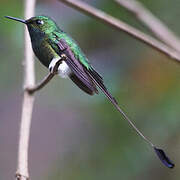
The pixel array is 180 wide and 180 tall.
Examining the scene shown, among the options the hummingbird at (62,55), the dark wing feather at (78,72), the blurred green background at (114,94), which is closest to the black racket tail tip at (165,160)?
the hummingbird at (62,55)

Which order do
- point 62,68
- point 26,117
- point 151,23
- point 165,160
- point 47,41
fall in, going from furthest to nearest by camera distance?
point 151,23
point 47,41
point 62,68
point 26,117
point 165,160

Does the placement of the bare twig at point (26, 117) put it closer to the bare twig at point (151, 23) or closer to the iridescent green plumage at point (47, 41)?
the iridescent green plumage at point (47, 41)

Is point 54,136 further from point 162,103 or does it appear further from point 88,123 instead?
point 162,103

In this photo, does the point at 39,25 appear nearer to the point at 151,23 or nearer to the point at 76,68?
the point at 76,68

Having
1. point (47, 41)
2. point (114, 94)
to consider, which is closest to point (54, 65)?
point (47, 41)

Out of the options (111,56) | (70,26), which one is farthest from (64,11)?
(111,56)


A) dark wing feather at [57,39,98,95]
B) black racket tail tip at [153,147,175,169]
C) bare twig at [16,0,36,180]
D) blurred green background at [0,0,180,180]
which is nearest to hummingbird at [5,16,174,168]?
dark wing feather at [57,39,98,95]
